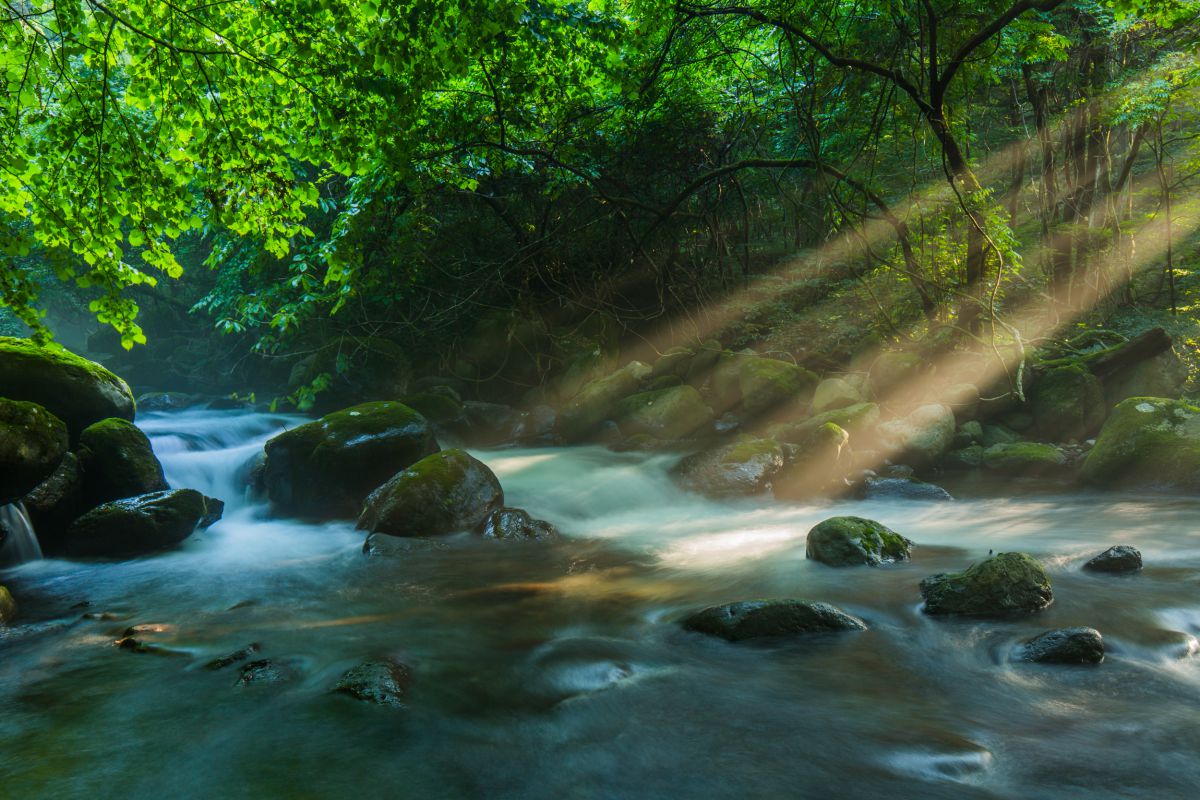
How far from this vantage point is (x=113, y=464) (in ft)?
28.1

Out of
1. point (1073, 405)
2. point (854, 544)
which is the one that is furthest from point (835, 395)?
point (854, 544)

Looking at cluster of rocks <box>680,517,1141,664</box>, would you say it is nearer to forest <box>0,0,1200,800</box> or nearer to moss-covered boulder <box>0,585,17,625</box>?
forest <box>0,0,1200,800</box>

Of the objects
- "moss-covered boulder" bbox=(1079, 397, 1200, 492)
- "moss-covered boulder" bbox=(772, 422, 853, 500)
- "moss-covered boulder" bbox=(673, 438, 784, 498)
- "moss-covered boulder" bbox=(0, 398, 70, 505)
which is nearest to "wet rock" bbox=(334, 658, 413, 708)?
"moss-covered boulder" bbox=(0, 398, 70, 505)

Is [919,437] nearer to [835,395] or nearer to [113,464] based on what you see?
[835,395]

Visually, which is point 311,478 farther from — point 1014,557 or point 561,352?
point 1014,557

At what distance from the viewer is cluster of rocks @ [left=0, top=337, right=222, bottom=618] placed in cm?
721

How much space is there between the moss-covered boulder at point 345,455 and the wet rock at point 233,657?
450 cm

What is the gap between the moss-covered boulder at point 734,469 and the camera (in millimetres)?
9461

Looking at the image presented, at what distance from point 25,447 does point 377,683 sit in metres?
5.05

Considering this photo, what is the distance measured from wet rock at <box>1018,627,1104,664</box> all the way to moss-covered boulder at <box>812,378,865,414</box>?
22.9 feet

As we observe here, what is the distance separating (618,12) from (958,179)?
4941 millimetres

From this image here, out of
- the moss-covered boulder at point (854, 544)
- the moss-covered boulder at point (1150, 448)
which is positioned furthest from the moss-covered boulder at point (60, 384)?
the moss-covered boulder at point (1150, 448)

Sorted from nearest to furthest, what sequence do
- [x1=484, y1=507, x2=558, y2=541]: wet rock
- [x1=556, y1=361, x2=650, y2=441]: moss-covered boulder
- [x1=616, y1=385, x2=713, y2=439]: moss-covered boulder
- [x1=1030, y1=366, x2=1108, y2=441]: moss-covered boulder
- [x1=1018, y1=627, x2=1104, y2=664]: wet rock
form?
[x1=1018, y1=627, x2=1104, y2=664]: wet rock
[x1=484, y1=507, x2=558, y2=541]: wet rock
[x1=1030, y1=366, x2=1108, y2=441]: moss-covered boulder
[x1=616, y1=385, x2=713, y2=439]: moss-covered boulder
[x1=556, y1=361, x2=650, y2=441]: moss-covered boulder

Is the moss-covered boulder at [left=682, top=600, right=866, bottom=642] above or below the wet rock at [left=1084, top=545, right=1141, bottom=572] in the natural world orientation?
below
